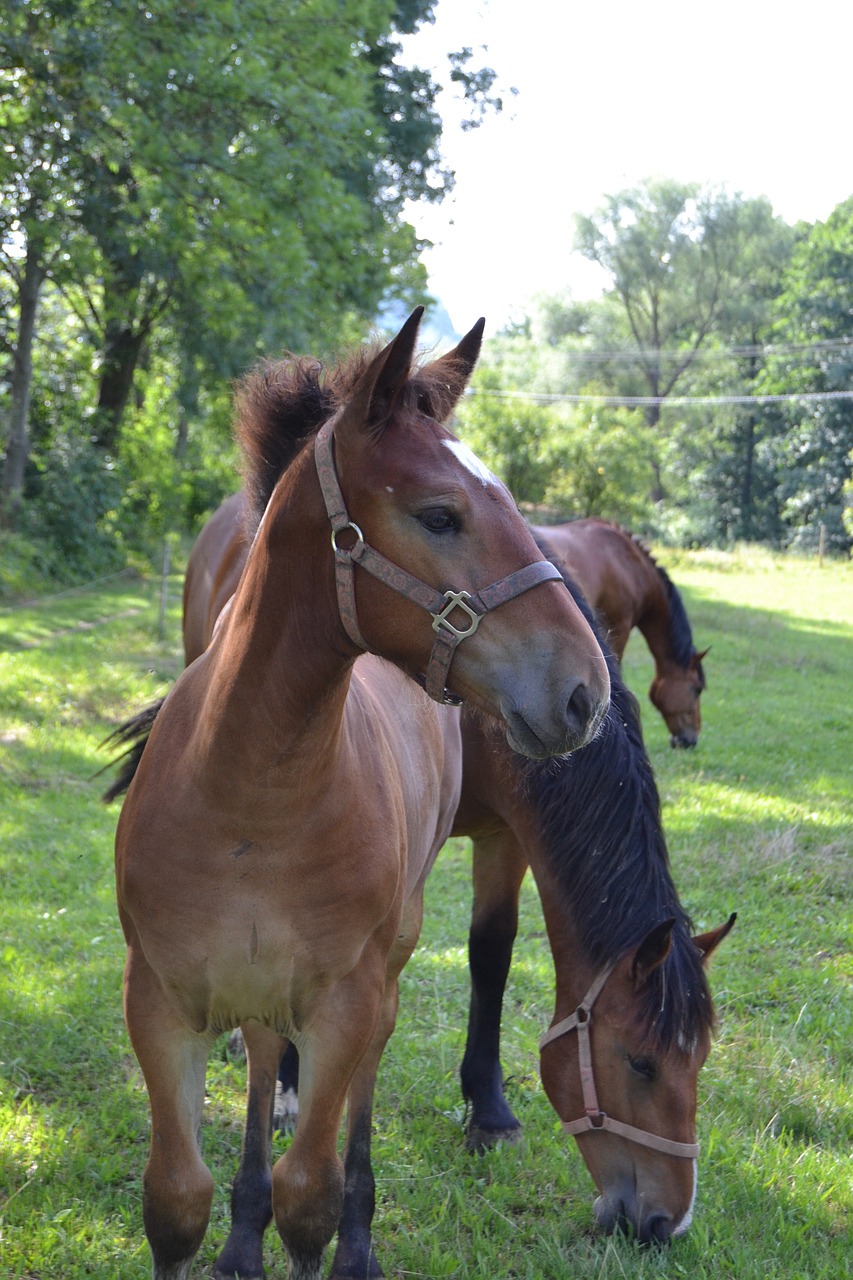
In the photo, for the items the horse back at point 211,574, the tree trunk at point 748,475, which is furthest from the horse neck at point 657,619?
the tree trunk at point 748,475

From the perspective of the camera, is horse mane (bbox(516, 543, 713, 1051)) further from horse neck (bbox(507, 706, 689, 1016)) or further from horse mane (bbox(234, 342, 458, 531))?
horse mane (bbox(234, 342, 458, 531))

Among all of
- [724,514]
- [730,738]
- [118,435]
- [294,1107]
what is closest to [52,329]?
[118,435]

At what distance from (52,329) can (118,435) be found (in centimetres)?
361

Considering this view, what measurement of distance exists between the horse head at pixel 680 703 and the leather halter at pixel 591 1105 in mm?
6775

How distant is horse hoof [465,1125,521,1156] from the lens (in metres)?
3.62

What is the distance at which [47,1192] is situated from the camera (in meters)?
3.09

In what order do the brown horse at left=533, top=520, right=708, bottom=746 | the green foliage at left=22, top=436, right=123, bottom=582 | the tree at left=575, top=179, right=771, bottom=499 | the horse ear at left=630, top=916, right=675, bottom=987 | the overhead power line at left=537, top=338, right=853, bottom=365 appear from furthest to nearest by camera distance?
the tree at left=575, top=179, right=771, bottom=499 → the overhead power line at left=537, top=338, right=853, bottom=365 → the green foliage at left=22, top=436, right=123, bottom=582 → the brown horse at left=533, top=520, right=708, bottom=746 → the horse ear at left=630, top=916, right=675, bottom=987

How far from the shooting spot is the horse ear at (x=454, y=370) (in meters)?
2.16

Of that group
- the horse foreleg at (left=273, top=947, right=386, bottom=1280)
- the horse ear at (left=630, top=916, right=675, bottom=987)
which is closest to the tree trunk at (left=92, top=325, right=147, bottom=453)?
the horse ear at (left=630, top=916, right=675, bottom=987)

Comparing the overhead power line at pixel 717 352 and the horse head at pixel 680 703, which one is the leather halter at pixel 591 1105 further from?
the overhead power line at pixel 717 352

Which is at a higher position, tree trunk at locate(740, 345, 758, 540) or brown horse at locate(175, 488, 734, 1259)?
tree trunk at locate(740, 345, 758, 540)

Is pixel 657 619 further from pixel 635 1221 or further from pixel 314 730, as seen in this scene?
pixel 314 730

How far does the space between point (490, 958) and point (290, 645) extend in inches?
82.4

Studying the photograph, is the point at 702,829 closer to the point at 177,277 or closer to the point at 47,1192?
the point at 47,1192
